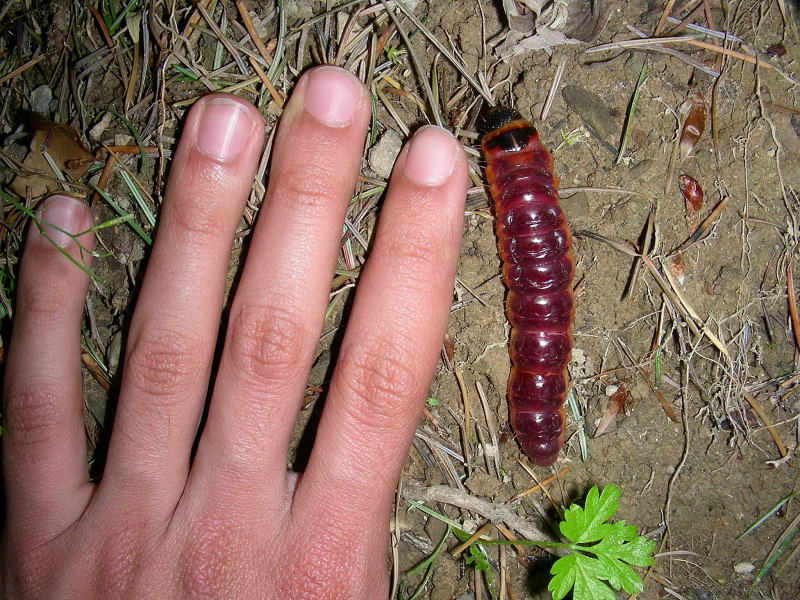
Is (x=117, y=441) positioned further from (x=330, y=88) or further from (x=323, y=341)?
(x=330, y=88)

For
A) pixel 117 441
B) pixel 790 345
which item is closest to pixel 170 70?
pixel 117 441

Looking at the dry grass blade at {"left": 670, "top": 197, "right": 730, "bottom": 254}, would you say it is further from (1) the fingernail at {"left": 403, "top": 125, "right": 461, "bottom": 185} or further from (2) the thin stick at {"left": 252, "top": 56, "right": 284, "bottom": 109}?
(2) the thin stick at {"left": 252, "top": 56, "right": 284, "bottom": 109}

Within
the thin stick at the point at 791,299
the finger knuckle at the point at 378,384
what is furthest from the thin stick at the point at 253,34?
the thin stick at the point at 791,299

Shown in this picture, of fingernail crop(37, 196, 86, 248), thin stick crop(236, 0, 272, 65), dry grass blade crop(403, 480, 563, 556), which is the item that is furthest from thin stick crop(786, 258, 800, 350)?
fingernail crop(37, 196, 86, 248)

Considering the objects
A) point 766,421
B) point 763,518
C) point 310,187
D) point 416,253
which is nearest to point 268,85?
point 310,187

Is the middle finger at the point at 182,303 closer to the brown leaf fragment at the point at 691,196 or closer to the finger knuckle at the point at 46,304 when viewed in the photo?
the finger knuckle at the point at 46,304

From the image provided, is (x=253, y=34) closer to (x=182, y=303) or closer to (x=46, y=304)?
(x=182, y=303)
